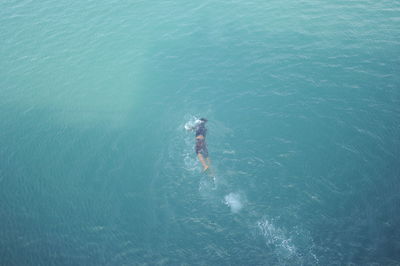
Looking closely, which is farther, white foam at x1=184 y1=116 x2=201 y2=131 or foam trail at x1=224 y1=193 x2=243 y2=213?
white foam at x1=184 y1=116 x2=201 y2=131

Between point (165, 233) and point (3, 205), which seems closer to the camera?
point (165, 233)

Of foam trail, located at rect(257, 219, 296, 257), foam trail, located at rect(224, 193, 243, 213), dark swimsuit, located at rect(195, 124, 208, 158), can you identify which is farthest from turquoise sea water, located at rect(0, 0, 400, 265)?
dark swimsuit, located at rect(195, 124, 208, 158)

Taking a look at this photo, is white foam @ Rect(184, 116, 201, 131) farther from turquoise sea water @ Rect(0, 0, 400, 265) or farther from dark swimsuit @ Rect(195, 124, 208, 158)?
dark swimsuit @ Rect(195, 124, 208, 158)

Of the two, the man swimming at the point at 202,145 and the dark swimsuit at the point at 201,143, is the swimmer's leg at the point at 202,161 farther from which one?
the dark swimsuit at the point at 201,143

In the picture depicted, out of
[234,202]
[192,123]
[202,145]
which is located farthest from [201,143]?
[234,202]

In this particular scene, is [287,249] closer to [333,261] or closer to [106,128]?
[333,261]

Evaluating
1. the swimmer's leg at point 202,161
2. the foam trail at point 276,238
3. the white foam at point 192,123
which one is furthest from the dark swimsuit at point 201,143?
the foam trail at point 276,238

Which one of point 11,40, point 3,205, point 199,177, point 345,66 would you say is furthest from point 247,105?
point 11,40
